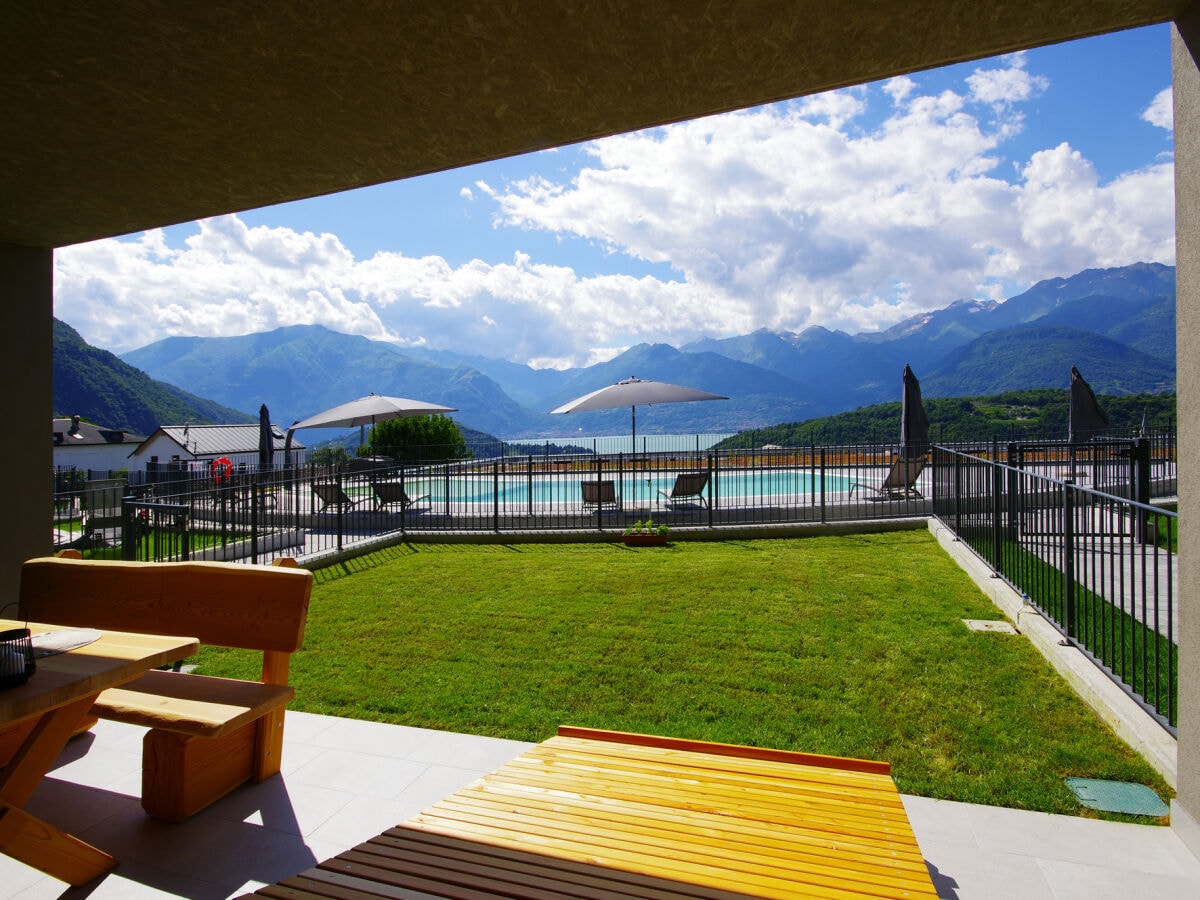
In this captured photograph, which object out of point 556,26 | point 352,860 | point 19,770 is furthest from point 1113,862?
point 19,770

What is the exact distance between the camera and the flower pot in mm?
10695

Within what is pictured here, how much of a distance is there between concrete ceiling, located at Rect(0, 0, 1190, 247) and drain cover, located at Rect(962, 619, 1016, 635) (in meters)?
4.45

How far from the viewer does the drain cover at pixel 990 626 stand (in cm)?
554

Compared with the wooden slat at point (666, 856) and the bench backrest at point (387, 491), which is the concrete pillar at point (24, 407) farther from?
the bench backrest at point (387, 491)

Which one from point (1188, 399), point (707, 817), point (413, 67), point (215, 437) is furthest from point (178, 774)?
point (215, 437)

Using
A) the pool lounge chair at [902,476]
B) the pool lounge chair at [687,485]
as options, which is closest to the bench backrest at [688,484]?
the pool lounge chair at [687,485]

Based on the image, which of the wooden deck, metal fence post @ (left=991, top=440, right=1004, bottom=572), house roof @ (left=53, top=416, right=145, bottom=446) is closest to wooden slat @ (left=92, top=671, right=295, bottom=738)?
the wooden deck

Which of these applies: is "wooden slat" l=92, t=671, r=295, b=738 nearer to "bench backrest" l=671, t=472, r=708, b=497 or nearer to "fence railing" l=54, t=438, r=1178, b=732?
"fence railing" l=54, t=438, r=1178, b=732

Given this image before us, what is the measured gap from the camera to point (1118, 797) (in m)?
3.10

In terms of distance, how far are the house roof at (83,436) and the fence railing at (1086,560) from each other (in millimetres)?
49426

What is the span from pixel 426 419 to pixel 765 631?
Answer: 65.2 ft

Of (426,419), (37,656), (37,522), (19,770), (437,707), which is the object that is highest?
(426,419)

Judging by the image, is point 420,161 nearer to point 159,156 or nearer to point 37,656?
point 159,156

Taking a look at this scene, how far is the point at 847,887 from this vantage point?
5.55 ft
